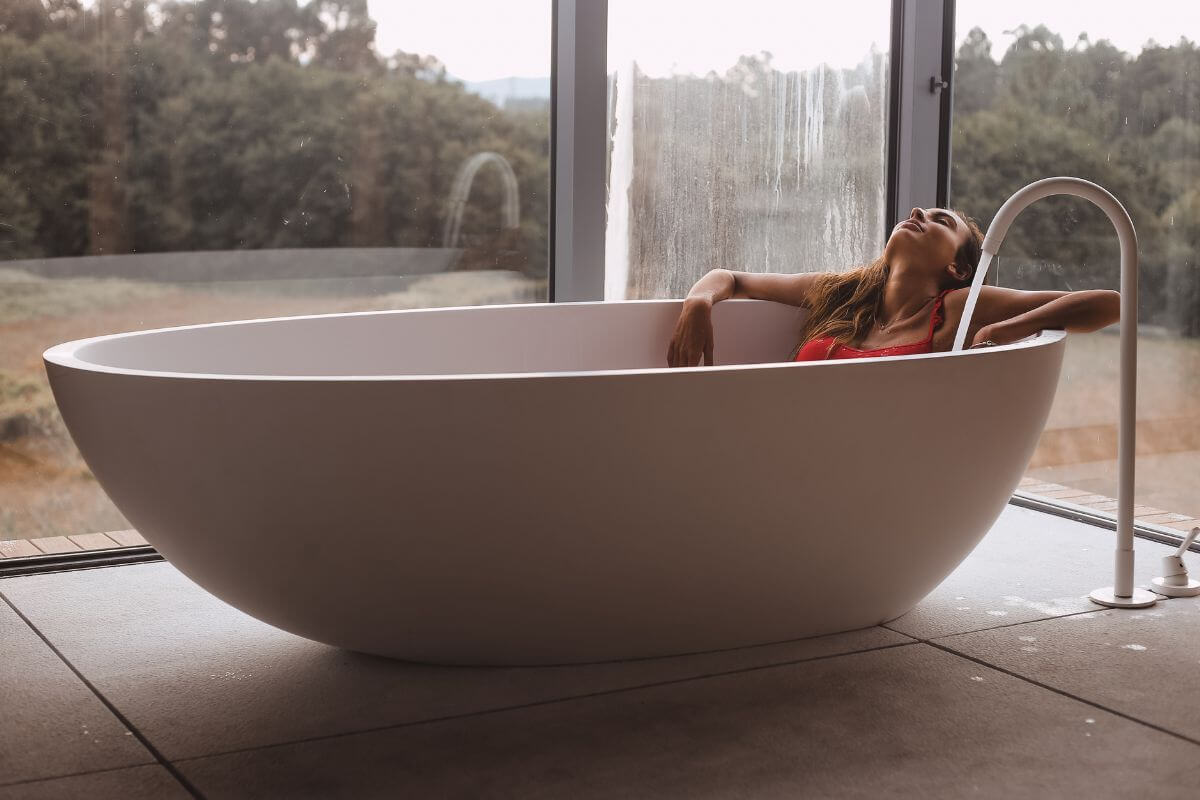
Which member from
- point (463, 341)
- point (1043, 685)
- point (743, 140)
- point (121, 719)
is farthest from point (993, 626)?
point (743, 140)

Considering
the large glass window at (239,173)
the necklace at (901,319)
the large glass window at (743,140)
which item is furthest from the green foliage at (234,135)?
the necklace at (901,319)

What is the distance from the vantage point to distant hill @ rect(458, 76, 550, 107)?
11.8ft

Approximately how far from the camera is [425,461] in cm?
191

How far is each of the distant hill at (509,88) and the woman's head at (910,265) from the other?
40.2 inches

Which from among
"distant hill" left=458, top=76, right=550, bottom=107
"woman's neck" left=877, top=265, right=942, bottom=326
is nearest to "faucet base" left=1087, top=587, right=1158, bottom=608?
"woman's neck" left=877, top=265, right=942, bottom=326

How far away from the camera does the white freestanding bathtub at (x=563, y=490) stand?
1904 millimetres

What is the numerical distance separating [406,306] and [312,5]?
794 millimetres

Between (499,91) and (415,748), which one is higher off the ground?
(499,91)

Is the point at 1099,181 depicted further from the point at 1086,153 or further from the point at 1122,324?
the point at 1122,324

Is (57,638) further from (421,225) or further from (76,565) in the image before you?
(421,225)

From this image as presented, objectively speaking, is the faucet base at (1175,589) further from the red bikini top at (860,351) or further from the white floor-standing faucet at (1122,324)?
the red bikini top at (860,351)

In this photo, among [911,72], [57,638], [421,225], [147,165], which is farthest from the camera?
[911,72]

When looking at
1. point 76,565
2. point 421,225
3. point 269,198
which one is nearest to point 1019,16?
point 421,225

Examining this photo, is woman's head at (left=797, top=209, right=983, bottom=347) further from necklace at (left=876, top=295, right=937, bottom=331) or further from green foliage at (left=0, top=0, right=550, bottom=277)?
green foliage at (left=0, top=0, right=550, bottom=277)
